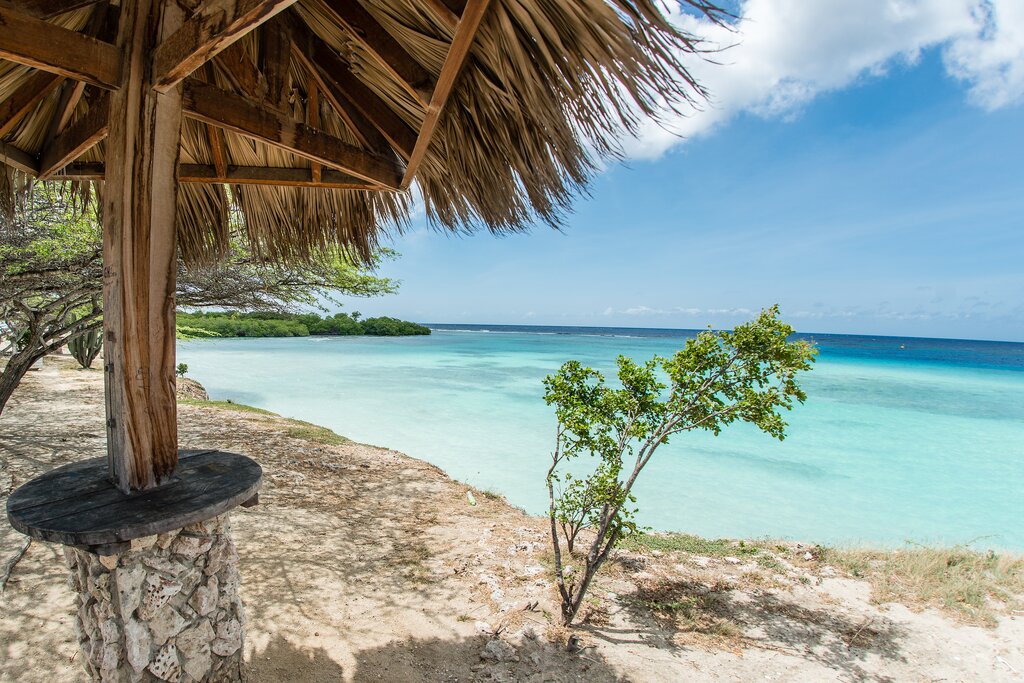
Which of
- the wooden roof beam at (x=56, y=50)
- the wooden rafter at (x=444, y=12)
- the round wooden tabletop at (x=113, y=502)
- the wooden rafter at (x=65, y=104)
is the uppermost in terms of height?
the wooden rafter at (x=65, y=104)

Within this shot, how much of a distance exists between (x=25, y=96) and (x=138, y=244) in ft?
4.69

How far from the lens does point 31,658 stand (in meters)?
1.87

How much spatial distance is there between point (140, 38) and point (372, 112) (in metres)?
0.91

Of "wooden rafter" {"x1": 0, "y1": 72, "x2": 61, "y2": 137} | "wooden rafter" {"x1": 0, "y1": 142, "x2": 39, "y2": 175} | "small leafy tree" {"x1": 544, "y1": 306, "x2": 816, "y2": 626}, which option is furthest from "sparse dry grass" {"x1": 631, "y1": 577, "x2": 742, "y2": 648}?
"wooden rafter" {"x1": 0, "y1": 142, "x2": 39, "y2": 175}

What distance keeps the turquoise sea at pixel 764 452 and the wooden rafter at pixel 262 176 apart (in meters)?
4.79

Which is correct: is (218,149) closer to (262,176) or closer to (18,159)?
(262,176)

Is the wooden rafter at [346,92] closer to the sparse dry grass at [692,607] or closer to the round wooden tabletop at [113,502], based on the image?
the round wooden tabletop at [113,502]

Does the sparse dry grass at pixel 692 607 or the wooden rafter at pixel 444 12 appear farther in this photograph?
the sparse dry grass at pixel 692 607

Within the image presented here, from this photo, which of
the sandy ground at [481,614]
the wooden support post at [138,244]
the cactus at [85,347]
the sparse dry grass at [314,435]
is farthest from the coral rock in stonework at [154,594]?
the cactus at [85,347]

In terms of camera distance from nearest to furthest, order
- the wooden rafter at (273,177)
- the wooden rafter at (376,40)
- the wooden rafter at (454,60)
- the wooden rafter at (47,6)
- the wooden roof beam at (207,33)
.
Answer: the wooden roof beam at (207,33), the wooden rafter at (454,60), the wooden rafter at (47,6), the wooden rafter at (376,40), the wooden rafter at (273,177)

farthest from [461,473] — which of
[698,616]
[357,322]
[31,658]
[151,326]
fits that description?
[357,322]

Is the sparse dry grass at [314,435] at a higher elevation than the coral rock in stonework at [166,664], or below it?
below

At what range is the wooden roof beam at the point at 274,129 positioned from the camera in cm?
150

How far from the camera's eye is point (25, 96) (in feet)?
6.39
